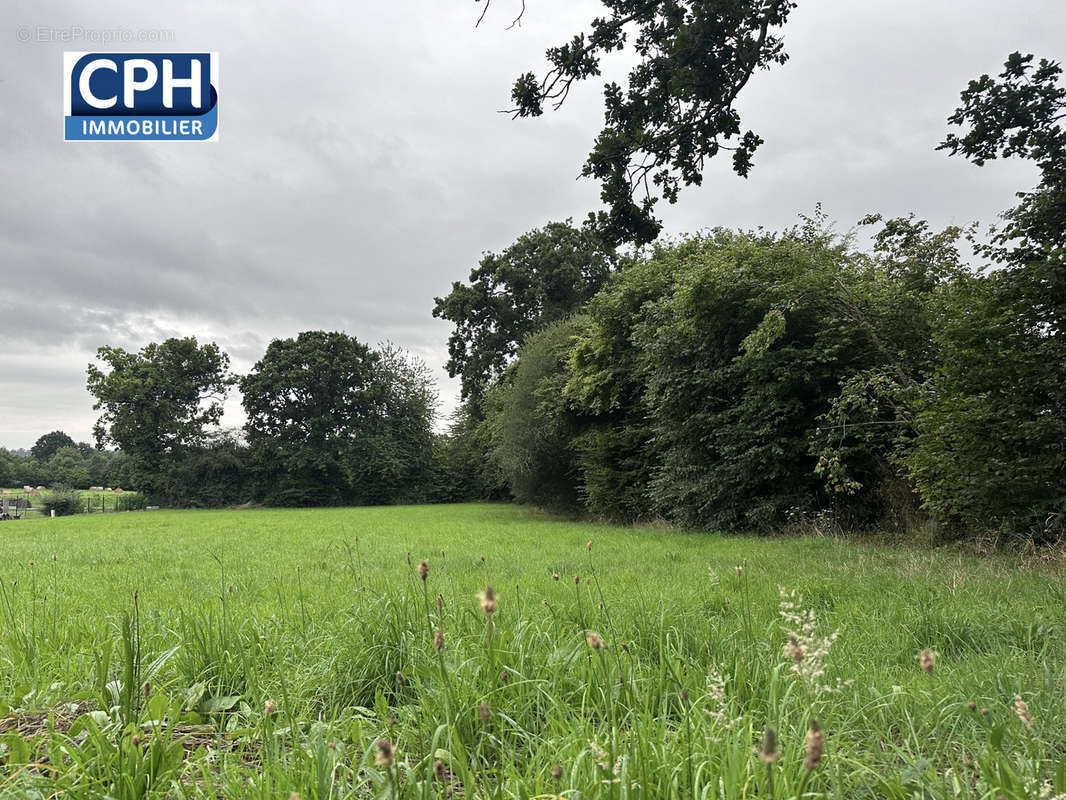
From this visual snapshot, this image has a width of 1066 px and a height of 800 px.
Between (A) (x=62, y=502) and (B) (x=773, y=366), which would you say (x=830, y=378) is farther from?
(A) (x=62, y=502)

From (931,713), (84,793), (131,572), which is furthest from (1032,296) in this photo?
(131,572)

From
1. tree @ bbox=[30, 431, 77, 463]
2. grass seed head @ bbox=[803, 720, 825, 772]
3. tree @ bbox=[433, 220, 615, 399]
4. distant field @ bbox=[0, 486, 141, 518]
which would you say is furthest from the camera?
tree @ bbox=[30, 431, 77, 463]

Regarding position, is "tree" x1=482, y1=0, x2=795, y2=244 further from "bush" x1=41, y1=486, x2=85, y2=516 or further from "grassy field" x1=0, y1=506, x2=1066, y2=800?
"bush" x1=41, y1=486, x2=85, y2=516

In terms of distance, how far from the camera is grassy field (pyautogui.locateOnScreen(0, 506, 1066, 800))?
5.54 ft

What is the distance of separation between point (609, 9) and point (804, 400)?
9220 mm

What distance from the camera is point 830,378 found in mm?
12477

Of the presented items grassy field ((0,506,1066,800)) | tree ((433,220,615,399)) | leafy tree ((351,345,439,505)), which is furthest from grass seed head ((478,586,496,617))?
leafy tree ((351,345,439,505))

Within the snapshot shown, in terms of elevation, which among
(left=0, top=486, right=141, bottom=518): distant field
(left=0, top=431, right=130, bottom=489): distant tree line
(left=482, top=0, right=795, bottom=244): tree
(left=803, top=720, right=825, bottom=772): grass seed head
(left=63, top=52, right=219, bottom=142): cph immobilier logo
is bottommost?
(left=0, top=486, right=141, bottom=518): distant field

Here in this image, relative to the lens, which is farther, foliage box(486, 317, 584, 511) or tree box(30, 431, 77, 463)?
tree box(30, 431, 77, 463)

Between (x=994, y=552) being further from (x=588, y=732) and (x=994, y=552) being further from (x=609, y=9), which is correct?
(x=609, y=9)

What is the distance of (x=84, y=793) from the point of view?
1.73 meters

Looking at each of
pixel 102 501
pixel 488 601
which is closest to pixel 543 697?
pixel 488 601

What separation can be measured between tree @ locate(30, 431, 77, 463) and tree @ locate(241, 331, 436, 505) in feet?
194

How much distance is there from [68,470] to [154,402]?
78.3 feet
